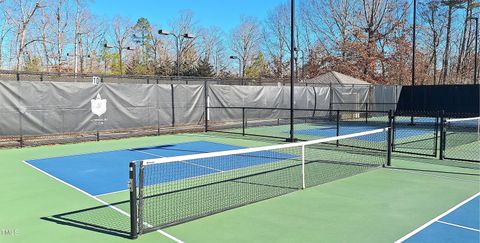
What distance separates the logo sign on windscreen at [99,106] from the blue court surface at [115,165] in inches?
133

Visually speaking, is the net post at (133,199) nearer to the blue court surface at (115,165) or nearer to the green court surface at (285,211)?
the green court surface at (285,211)

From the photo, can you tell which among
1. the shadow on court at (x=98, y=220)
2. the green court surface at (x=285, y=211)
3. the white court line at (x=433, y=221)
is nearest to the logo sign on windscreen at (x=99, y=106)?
the green court surface at (x=285, y=211)

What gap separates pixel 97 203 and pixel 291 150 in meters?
6.64

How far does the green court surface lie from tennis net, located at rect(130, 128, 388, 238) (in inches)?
11.0

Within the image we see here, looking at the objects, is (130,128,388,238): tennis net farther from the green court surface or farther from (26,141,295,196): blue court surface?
the green court surface

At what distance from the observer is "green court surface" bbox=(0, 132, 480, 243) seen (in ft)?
15.9

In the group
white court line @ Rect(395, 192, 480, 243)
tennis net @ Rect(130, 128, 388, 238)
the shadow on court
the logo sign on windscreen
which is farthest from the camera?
the logo sign on windscreen

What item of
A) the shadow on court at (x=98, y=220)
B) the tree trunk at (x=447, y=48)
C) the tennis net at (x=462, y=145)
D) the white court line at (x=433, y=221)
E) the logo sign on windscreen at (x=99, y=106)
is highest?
the tree trunk at (x=447, y=48)

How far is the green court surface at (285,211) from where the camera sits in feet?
15.9

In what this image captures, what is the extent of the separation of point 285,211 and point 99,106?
10.7 metres

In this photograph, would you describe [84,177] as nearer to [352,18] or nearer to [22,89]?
[22,89]

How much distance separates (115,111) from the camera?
49.1 ft

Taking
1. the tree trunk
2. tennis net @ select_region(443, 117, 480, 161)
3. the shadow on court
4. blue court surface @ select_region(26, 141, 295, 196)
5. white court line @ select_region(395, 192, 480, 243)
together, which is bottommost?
the shadow on court

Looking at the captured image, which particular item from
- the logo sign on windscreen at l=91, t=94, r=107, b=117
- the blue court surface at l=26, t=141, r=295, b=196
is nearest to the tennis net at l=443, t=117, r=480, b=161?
the blue court surface at l=26, t=141, r=295, b=196
